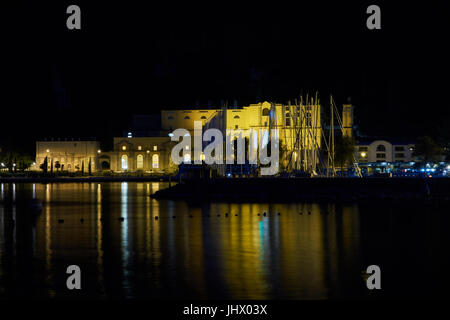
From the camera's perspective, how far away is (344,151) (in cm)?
9369

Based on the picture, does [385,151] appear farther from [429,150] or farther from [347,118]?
[429,150]

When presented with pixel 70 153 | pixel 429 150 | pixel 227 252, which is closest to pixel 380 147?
pixel 429 150

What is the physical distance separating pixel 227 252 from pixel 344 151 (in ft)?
231

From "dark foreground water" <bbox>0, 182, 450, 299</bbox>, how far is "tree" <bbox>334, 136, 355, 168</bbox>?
46946 millimetres

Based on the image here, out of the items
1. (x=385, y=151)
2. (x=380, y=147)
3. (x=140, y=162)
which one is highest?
(x=380, y=147)

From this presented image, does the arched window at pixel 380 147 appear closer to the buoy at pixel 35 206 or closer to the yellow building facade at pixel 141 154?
the yellow building facade at pixel 141 154

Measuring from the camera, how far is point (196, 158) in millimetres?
114688

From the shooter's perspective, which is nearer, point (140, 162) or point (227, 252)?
point (227, 252)

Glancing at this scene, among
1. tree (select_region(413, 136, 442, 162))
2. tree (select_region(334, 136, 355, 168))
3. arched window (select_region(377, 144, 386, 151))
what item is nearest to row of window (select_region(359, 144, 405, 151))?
arched window (select_region(377, 144, 386, 151))

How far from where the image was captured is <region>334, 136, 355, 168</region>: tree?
304 ft

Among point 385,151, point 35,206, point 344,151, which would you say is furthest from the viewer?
point 385,151

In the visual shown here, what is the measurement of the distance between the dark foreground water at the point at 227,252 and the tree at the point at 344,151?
46946 mm
